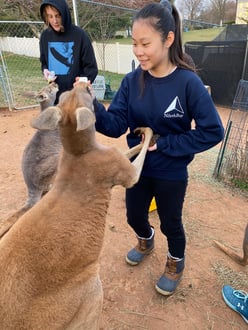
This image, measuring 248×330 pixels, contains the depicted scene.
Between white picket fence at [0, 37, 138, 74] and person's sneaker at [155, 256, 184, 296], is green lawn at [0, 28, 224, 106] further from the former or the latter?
person's sneaker at [155, 256, 184, 296]

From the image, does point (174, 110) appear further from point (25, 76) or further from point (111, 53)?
point (111, 53)

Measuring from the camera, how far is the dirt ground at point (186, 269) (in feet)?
7.86

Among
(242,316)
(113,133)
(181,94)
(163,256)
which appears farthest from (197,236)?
(181,94)

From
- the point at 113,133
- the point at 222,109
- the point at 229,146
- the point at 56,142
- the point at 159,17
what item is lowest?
the point at 222,109

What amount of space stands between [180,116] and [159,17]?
0.60 meters

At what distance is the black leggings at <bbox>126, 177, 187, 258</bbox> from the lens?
7.22ft

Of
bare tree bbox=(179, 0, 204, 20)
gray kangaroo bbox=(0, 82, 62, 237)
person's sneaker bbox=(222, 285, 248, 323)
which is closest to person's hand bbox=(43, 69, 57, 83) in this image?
gray kangaroo bbox=(0, 82, 62, 237)

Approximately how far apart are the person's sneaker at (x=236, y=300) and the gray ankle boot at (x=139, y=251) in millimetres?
741

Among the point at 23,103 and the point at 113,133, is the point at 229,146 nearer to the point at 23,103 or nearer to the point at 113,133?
the point at 113,133

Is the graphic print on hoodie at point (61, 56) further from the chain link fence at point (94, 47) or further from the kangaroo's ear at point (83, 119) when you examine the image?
the chain link fence at point (94, 47)

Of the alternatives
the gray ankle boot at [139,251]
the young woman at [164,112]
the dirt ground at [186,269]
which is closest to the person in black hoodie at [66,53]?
the dirt ground at [186,269]

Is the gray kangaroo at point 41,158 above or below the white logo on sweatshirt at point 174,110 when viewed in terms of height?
below

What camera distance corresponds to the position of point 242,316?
2385mm

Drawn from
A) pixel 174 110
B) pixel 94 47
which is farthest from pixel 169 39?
pixel 94 47
